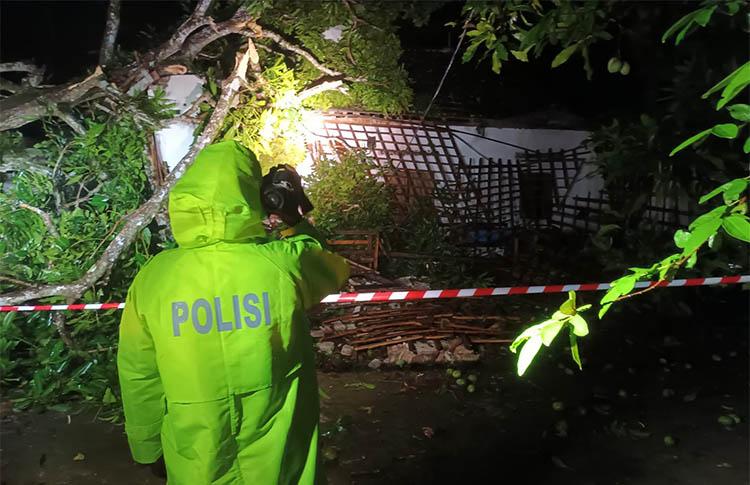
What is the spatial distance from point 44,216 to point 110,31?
5.90 feet

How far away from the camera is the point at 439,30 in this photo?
422 inches

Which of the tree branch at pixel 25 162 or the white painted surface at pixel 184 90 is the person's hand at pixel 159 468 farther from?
the white painted surface at pixel 184 90

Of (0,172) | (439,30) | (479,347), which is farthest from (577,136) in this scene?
(0,172)

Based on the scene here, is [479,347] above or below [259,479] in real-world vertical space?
below

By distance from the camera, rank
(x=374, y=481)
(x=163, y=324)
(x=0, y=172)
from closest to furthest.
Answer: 1. (x=163, y=324)
2. (x=374, y=481)
3. (x=0, y=172)

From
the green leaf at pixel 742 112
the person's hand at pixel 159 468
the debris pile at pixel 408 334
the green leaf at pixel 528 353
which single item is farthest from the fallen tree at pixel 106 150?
the green leaf at pixel 528 353

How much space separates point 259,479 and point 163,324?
0.63 meters

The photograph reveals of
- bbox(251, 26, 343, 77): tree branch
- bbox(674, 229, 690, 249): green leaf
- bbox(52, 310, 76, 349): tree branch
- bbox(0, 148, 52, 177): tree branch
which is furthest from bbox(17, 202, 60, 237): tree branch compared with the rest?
bbox(674, 229, 690, 249): green leaf

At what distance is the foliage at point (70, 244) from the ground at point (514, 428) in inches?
17.1

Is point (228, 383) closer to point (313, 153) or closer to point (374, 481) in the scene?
point (374, 481)

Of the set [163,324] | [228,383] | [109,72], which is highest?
[109,72]

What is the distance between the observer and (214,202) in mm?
1699

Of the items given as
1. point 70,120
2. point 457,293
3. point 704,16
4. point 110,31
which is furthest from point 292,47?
point 704,16

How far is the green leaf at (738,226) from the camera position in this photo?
1.21 metres
